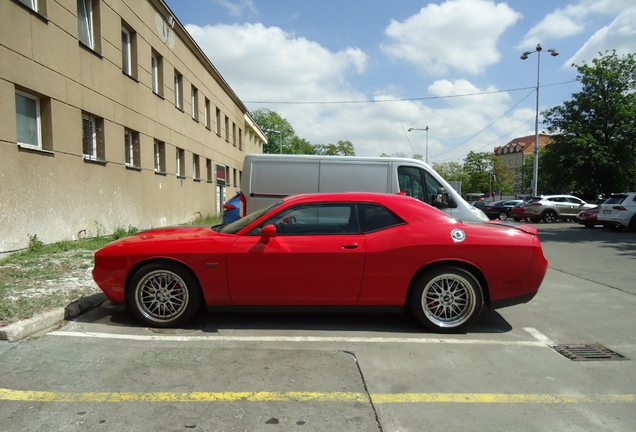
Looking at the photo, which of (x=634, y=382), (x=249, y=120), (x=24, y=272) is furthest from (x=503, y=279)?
(x=249, y=120)

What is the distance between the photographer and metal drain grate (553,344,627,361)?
3.90 metres

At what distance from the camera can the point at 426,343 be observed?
4191 mm

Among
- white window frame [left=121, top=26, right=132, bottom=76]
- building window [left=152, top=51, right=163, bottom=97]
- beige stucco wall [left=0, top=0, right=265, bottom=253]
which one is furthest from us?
building window [left=152, top=51, right=163, bottom=97]

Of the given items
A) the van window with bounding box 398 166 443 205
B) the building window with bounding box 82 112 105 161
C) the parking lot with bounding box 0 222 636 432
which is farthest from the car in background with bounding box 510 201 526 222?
the building window with bounding box 82 112 105 161

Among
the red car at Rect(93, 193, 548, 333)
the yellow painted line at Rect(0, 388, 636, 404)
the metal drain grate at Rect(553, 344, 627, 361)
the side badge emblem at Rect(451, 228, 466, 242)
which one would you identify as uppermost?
the side badge emblem at Rect(451, 228, 466, 242)

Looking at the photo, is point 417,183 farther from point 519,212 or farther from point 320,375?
point 519,212

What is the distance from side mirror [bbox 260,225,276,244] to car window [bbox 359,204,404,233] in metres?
0.97

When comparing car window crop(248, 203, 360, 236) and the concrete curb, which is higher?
car window crop(248, 203, 360, 236)

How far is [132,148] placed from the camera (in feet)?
45.5

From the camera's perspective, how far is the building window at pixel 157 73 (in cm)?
1593

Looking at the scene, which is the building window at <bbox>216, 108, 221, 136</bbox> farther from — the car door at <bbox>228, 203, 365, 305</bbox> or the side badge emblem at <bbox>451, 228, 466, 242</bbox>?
the side badge emblem at <bbox>451, 228, 466, 242</bbox>

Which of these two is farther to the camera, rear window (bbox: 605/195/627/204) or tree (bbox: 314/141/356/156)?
tree (bbox: 314/141/356/156)

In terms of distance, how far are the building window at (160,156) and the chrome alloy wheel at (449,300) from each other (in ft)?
45.9

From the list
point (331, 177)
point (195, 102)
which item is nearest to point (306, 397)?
point (331, 177)
